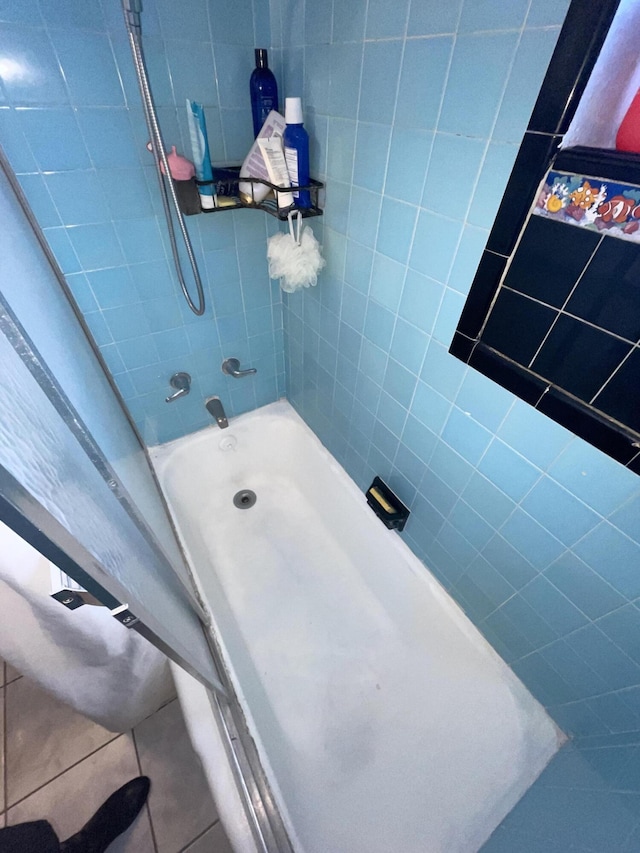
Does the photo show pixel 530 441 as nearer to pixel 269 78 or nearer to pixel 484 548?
pixel 484 548

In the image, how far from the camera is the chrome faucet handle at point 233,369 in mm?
1491

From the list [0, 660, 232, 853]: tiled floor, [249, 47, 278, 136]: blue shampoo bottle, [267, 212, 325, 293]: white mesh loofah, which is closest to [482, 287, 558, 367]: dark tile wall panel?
[267, 212, 325, 293]: white mesh loofah

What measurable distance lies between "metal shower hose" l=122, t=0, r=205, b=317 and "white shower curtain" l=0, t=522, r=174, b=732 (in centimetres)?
87

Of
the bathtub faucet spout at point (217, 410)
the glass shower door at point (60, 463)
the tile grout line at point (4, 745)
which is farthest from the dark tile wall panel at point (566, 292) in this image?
the tile grout line at point (4, 745)

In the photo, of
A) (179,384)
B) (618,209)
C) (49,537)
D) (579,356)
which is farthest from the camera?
(179,384)

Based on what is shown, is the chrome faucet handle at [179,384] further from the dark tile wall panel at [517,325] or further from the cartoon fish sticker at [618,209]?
the cartoon fish sticker at [618,209]

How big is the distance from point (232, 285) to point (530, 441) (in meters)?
1.11

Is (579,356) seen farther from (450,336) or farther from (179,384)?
(179,384)

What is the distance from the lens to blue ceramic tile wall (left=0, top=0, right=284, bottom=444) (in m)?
0.79

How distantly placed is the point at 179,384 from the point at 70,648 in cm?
92

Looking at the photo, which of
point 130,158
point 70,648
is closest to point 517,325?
point 130,158

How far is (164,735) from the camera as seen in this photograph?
123 cm

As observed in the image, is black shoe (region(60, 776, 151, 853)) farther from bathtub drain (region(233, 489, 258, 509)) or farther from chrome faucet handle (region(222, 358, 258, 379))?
chrome faucet handle (region(222, 358, 258, 379))

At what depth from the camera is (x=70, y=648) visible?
32.6 inches
